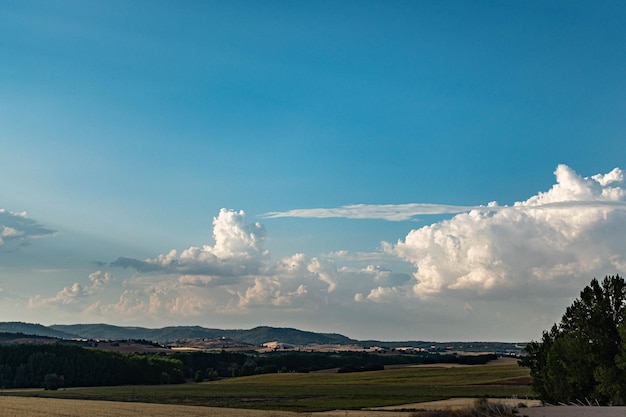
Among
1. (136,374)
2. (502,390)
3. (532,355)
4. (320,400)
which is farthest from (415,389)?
(136,374)

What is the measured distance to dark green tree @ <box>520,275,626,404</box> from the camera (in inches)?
2238

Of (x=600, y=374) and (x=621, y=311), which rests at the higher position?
(x=621, y=311)

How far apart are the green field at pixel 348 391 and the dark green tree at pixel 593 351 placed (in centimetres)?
3152

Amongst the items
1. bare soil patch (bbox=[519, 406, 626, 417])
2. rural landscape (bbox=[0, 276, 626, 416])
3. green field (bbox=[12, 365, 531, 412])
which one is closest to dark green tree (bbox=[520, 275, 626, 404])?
rural landscape (bbox=[0, 276, 626, 416])

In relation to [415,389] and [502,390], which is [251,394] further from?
[502,390]

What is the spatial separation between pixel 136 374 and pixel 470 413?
A: 506 ft

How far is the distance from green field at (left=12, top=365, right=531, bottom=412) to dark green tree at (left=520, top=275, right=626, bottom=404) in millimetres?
31519

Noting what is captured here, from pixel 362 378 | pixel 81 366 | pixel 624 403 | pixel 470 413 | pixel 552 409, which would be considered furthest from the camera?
pixel 81 366

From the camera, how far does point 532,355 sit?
75438 millimetres

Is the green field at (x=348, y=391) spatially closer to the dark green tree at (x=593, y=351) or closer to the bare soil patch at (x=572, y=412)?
the dark green tree at (x=593, y=351)

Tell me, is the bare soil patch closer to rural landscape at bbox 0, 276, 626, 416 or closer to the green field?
rural landscape at bbox 0, 276, 626, 416

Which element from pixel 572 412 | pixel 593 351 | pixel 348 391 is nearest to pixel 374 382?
pixel 348 391

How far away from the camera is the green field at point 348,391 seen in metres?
98.2

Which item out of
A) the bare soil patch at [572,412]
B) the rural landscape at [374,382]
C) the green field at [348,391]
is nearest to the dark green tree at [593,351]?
the rural landscape at [374,382]
